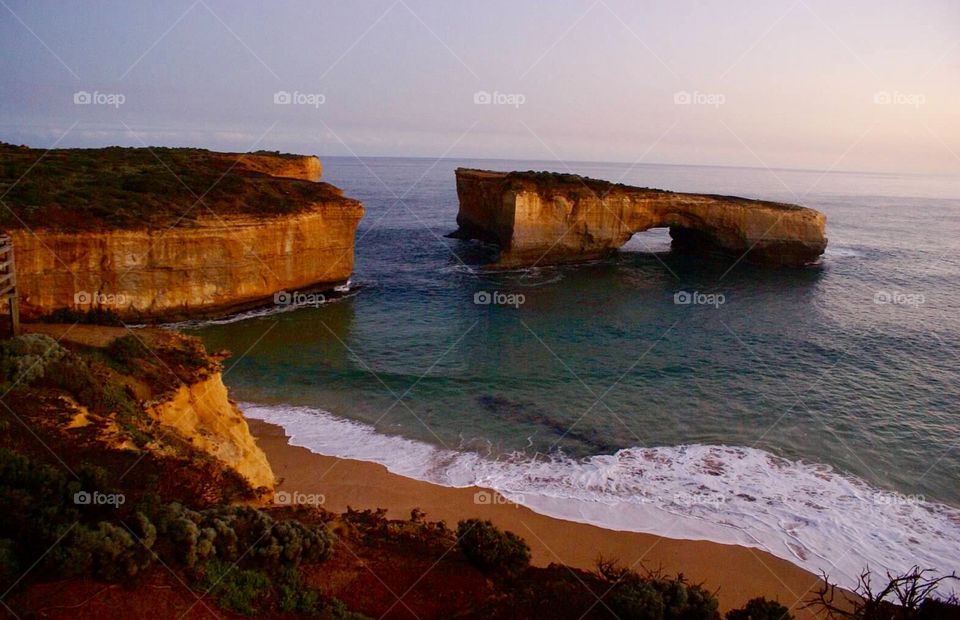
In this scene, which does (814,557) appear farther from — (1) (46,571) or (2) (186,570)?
(1) (46,571)

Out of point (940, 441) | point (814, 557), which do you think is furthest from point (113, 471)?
point (940, 441)

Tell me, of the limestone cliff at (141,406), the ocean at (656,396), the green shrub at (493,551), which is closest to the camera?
the green shrub at (493,551)

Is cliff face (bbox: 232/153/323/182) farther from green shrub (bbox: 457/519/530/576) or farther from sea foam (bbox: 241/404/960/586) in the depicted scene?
green shrub (bbox: 457/519/530/576)

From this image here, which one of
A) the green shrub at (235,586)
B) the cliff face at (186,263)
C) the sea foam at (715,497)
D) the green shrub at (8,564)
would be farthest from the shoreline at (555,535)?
the cliff face at (186,263)

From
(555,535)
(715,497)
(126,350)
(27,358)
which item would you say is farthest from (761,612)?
(27,358)

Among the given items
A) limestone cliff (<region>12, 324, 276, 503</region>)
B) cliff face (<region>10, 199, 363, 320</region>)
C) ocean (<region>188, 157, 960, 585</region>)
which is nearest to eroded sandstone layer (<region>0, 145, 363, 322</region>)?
cliff face (<region>10, 199, 363, 320</region>)

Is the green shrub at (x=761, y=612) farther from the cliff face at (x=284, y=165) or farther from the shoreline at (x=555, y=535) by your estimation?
the cliff face at (x=284, y=165)

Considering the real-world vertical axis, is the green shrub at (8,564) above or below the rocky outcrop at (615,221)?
below
